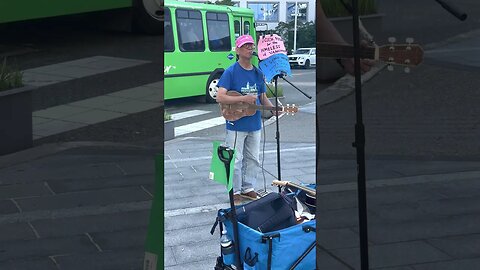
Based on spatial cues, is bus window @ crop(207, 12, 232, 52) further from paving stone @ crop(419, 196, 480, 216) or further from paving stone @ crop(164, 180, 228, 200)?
paving stone @ crop(419, 196, 480, 216)

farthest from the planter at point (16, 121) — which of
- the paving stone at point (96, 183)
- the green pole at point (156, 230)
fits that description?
the green pole at point (156, 230)

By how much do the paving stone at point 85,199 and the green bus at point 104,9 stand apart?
49 centimetres

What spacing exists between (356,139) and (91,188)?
2.69ft

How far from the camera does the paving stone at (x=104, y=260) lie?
6.43 feet

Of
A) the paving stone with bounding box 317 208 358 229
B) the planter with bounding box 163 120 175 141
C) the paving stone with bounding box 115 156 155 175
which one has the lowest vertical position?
the paving stone with bounding box 317 208 358 229

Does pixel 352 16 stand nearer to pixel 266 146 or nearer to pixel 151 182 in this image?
pixel 266 146

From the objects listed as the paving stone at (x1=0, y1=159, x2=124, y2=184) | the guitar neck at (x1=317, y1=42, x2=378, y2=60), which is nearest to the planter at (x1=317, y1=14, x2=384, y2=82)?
the guitar neck at (x1=317, y1=42, x2=378, y2=60)

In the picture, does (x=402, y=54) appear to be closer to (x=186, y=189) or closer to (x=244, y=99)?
(x=244, y=99)

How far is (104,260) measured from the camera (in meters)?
1.99

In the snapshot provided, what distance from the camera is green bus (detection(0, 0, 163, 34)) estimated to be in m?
1.85

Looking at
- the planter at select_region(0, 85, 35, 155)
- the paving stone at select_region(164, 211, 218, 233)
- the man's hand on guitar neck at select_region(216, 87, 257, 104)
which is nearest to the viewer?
the planter at select_region(0, 85, 35, 155)

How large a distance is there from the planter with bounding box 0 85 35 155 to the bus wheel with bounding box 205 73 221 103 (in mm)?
513

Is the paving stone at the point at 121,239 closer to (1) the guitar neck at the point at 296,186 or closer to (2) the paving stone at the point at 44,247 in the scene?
(2) the paving stone at the point at 44,247

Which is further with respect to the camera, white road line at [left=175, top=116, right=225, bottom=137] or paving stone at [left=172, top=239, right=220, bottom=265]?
paving stone at [left=172, top=239, right=220, bottom=265]
